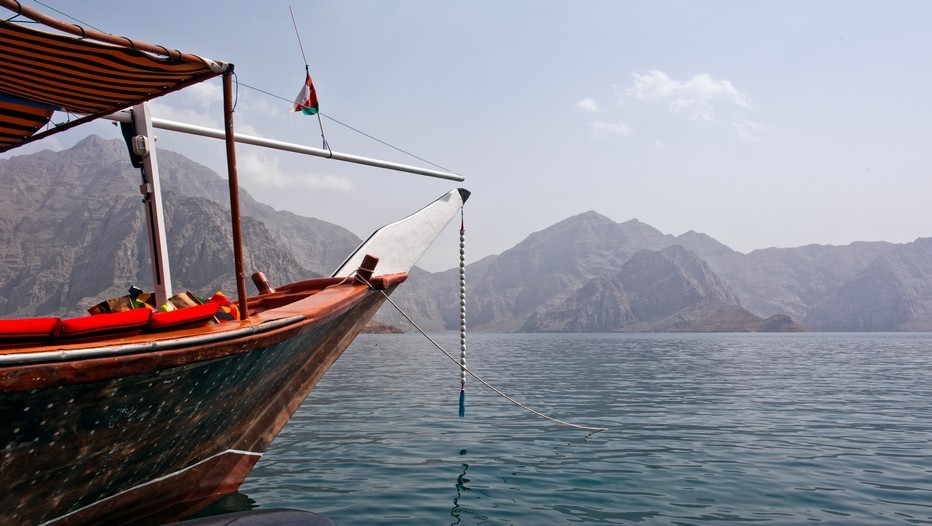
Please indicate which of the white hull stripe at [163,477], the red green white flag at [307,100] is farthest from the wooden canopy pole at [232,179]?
the red green white flag at [307,100]

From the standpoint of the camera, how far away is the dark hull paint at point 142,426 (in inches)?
170

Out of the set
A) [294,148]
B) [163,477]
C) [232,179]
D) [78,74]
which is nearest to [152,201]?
[294,148]

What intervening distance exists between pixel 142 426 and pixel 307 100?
8002 millimetres

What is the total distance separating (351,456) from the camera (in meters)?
11.7

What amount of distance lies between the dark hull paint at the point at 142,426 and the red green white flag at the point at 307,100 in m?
5.54

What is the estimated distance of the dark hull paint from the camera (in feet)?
14.2

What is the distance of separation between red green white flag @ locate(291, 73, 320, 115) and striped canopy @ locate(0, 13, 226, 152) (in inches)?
176

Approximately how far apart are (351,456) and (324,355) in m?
3.69

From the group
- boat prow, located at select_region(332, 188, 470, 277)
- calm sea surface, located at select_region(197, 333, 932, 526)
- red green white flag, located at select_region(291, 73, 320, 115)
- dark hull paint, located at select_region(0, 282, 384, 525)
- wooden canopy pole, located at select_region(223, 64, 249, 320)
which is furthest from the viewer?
red green white flag, located at select_region(291, 73, 320, 115)

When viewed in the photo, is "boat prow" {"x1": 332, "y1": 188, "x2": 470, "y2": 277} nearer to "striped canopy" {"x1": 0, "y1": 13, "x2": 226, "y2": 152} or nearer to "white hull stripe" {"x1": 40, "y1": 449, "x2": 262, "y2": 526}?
"white hull stripe" {"x1": 40, "y1": 449, "x2": 262, "y2": 526}

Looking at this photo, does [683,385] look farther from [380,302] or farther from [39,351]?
[39,351]

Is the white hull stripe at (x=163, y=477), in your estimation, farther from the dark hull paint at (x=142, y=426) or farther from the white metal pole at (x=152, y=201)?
the white metal pole at (x=152, y=201)

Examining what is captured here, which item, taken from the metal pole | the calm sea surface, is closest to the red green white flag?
the metal pole

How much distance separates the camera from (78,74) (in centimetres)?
607
